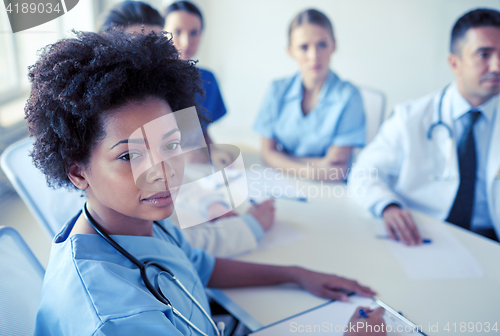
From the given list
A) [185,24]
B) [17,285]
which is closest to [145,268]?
[17,285]

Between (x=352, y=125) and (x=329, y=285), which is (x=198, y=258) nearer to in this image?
(x=329, y=285)

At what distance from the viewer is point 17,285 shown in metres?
0.60

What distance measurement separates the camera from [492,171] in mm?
1200

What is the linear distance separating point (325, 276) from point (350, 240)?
219 mm

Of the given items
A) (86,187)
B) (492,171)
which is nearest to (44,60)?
(86,187)

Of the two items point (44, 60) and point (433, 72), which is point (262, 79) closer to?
point (433, 72)

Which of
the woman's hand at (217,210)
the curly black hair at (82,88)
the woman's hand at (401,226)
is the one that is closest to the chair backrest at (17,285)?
the curly black hair at (82,88)

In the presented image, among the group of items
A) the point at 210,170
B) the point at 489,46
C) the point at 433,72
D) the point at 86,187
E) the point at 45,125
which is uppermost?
the point at 45,125

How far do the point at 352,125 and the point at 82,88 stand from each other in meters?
1.39

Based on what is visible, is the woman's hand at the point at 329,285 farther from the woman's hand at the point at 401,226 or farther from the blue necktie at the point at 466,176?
the blue necktie at the point at 466,176

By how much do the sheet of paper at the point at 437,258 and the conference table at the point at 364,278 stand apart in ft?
0.05

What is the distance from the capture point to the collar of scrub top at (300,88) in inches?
71.2

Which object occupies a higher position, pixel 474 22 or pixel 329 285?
pixel 474 22

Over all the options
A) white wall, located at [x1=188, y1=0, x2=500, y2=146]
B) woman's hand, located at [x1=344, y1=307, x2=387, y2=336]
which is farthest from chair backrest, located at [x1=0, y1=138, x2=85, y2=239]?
white wall, located at [x1=188, y1=0, x2=500, y2=146]
